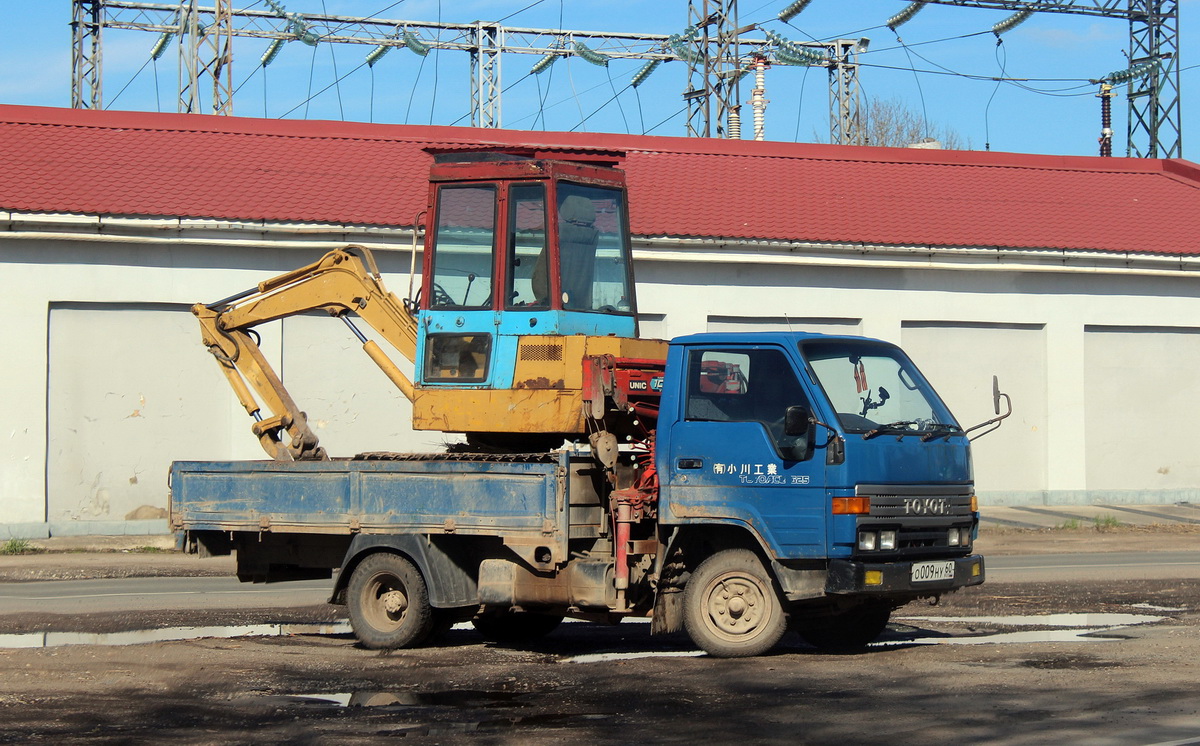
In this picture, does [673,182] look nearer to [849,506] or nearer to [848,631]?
[848,631]

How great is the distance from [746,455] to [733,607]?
1102mm

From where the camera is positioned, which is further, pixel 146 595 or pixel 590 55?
pixel 590 55

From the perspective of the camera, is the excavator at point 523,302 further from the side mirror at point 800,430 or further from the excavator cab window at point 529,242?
the side mirror at point 800,430

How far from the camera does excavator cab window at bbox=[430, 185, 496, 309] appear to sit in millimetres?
12203

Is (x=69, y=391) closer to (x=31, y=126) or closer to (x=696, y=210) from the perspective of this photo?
(x=31, y=126)

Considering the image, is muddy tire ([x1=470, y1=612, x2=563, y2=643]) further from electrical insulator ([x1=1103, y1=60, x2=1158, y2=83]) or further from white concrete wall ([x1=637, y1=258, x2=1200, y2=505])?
electrical insulator ([x1=1103, y1=60, x2=1158, y2=83])

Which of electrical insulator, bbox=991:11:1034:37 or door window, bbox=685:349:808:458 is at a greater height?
electrical insulator, bbox=991:11:1034:37

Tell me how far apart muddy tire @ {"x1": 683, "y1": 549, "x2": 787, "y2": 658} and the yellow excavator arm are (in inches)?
149

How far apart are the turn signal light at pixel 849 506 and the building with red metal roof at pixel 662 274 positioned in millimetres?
15188

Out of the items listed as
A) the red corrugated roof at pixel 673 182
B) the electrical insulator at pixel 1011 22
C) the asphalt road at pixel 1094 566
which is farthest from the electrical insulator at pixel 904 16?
the asphalt road at pixel 1094 566

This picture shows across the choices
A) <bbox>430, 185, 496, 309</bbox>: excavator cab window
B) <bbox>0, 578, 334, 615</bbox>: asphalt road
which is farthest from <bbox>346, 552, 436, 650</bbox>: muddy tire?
<bbox>0, 578, 334, 615</bbox>: asphalt road

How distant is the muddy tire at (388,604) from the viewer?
11539mm

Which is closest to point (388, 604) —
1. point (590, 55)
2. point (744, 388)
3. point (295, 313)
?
point (744, 388)

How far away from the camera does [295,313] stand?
14039mm
